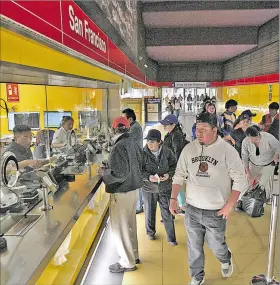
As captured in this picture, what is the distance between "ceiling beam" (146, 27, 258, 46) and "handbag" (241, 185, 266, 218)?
8265mm

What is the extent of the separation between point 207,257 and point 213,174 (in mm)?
1350

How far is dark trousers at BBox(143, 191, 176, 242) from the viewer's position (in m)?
3.87

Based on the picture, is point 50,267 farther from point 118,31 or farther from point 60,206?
point 118,31

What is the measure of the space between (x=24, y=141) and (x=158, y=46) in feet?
33.3

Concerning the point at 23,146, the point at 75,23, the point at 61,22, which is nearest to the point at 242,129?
the point at 75,23

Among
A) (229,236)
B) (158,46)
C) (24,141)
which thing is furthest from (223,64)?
(24,141)

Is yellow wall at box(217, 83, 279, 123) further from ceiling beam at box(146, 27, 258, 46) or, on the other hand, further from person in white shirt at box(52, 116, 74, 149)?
person in white shirt at box(52, 116, 74, 149)

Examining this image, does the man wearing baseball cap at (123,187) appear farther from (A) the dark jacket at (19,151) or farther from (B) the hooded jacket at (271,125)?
(B) the hooded jacket at (271,125)

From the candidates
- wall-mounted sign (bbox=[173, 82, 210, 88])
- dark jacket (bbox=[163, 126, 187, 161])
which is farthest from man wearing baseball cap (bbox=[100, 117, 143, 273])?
wall-mounted sign (bbox=[173, 82, 210, 88])

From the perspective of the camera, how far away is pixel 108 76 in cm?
490

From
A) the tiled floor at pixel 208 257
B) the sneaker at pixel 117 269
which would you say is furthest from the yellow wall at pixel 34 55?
the tiled floor at pixel 208 257

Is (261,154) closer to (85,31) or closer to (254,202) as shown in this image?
(254,202)

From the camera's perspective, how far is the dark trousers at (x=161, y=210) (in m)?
3.87

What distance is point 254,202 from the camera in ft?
15.7
